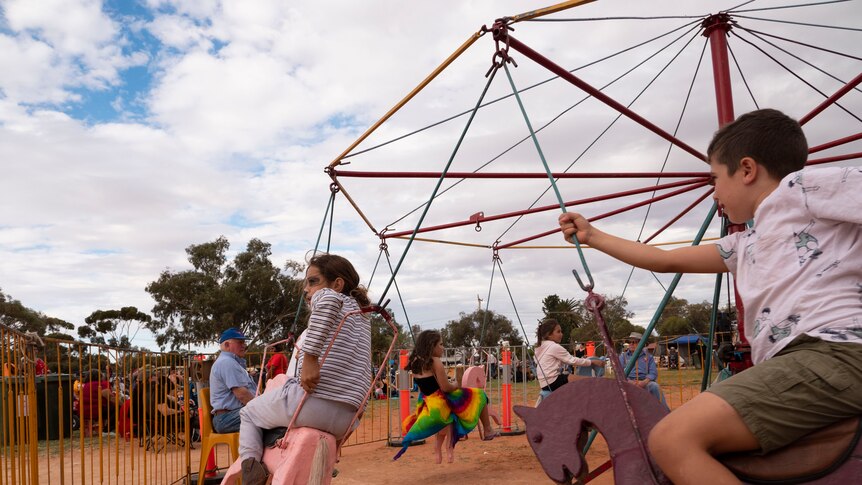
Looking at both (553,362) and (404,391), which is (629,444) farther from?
(404,391)

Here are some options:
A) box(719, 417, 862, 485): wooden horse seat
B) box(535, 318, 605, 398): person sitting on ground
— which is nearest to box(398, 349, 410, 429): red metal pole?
box(535, 318, 605, 398): person sitting on ground

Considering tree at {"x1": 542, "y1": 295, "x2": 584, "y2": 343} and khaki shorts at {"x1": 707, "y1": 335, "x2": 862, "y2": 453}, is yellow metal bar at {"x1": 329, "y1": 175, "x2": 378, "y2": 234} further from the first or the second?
tree at {"x1": 542, "y1": 295, "x2": 584, "y2": 343}

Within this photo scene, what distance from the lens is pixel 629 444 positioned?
6.32 ft

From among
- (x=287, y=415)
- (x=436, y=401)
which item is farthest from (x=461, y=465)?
(x=287, y=415)

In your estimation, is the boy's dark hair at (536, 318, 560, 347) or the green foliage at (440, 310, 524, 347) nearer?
the boy's dark hair at (536, 318, 560, 347)

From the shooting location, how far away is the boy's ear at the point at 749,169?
6.48 feet

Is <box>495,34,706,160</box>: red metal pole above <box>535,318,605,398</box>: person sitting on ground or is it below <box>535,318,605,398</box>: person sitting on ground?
above

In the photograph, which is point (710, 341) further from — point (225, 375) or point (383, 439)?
point (383, 439)

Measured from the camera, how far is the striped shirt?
3275 millimetres

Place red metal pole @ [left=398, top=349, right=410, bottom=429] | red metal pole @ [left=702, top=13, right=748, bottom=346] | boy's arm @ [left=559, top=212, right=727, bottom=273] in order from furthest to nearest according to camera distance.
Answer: red metal pole @ [left=398, top=349, right=410, bottom=429], red metal pole @ [left=702, top=13, right=748, bottom=346], boy's arm @ [left=559, top=212, right=727, bottom=273]

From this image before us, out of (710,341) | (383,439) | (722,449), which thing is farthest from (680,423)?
(383,439)

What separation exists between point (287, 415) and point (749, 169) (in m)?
2.60

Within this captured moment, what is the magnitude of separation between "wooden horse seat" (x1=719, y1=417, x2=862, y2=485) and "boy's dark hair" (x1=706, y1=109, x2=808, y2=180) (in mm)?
770

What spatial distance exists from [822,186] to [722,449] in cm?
76
